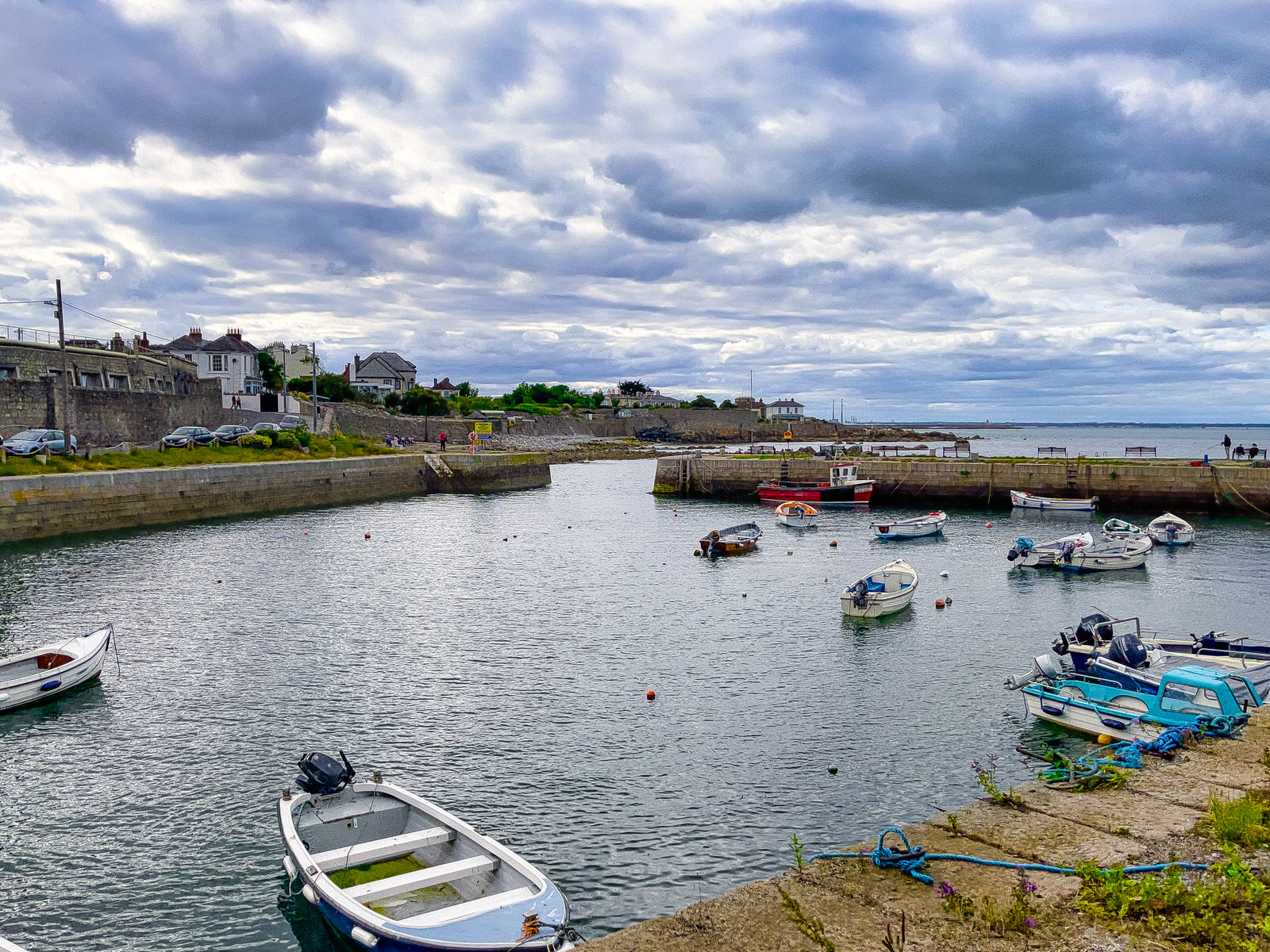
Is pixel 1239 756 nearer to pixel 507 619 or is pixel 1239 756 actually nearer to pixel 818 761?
pixel 818 761

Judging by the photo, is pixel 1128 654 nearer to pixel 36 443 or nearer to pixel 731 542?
pixel 731 542

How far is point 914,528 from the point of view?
45125mm

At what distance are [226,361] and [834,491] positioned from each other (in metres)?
65.0

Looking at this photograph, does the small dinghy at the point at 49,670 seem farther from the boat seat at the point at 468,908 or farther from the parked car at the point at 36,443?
the parked car at the point at 36,443

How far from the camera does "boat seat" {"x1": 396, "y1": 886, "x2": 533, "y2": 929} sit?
30.1 feet

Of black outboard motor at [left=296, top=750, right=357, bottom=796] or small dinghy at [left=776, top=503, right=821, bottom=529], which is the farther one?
small dinghy at [left=776, top=503, right=821, bottom=529]

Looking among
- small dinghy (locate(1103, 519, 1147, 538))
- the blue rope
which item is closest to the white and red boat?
small dinghy (locate(1103, 519, 1147, 538))

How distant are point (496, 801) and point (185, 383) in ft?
224

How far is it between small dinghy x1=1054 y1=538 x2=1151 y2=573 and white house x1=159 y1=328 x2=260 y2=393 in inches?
3092

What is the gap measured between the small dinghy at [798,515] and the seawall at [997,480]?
11.3 m

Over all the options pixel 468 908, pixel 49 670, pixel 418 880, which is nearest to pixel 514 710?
pixel 418 880

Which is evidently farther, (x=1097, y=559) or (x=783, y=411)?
(x=783, y=411)

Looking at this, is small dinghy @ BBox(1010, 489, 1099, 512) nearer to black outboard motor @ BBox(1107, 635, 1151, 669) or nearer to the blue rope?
black outboard motor @ BBox(1107, 635, 1151, 669)

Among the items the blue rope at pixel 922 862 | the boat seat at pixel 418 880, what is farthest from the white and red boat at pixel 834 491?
the blue rope at pixel 922 862
